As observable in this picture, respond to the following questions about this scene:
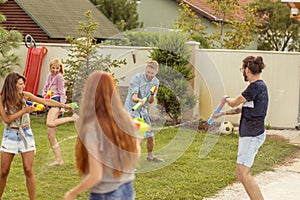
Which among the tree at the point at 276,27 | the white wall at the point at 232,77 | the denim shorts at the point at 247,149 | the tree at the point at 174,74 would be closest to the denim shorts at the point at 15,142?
the denim shorts at the point at 247,149

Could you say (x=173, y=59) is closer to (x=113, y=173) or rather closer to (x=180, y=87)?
(x=180, y=87)

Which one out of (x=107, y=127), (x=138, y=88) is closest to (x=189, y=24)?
(x=138, y=88)

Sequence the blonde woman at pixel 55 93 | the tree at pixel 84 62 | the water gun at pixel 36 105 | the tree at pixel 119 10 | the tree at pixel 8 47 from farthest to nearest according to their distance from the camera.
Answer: the tree at pixel 119 10 → the tree at pixel 8 47 → the tree at pixel 84 62 → the blonde woman at pixel 55 93 → the water gun at pixel 36 105

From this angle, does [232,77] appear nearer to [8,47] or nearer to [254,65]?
[8,47]

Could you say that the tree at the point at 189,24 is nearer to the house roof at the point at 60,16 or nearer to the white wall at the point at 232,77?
the house roof at the point at 60,16

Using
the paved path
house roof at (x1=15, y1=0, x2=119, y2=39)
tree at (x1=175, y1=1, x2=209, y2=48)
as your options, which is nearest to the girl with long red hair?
the paved path

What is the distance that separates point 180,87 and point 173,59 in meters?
0.66

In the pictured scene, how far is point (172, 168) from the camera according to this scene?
9.62m

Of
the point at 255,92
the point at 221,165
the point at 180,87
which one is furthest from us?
the point at 180,87

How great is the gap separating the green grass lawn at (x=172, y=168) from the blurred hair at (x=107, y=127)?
10.8 feet

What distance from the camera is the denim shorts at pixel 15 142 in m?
6.78

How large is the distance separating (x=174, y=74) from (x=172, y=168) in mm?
5010

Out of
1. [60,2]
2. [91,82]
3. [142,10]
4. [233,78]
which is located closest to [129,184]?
[91,82]

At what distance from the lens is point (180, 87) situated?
14.4 metres
